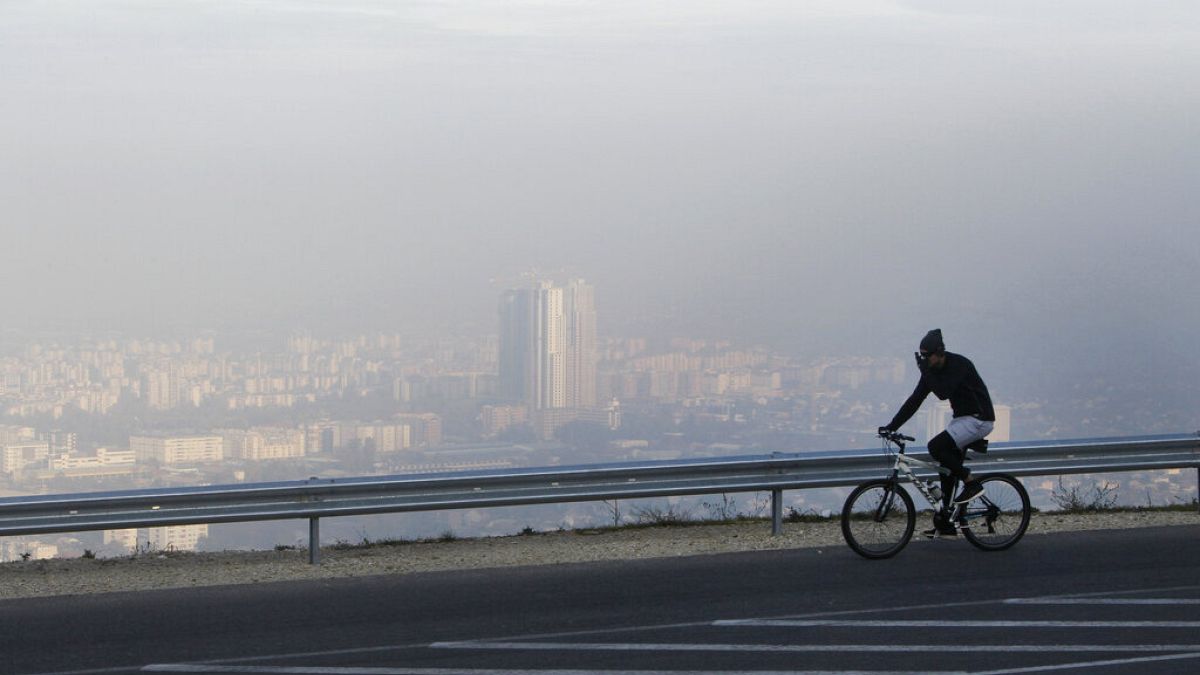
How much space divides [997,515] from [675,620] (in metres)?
3.92

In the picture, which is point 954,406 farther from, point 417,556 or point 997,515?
point 417,556

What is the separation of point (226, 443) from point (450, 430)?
6.07 meters

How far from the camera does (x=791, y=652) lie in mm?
8094

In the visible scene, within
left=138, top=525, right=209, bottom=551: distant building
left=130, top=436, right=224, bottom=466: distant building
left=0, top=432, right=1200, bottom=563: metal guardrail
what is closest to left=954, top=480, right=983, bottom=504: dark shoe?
left=0, top=432, right=1200, bottom=563: metal guardrail

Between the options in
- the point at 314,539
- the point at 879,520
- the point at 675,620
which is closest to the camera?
the point at 675,620

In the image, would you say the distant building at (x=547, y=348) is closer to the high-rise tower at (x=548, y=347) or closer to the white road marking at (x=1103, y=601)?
the high-rise tower at (x=548, y=347)

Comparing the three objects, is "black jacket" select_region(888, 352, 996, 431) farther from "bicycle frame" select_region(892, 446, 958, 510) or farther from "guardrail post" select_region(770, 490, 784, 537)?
"guardrail post" select_region(770, 490, 784, 537)

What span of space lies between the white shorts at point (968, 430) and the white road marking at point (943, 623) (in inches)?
122

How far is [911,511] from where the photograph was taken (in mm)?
11414

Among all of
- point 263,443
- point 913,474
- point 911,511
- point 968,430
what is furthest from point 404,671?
point 263,443

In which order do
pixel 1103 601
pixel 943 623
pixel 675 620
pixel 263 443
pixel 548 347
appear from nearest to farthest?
pixel 943 623 → pixel 675 620 → pixel 1103 601 → pixel 263 443 → pixel 548 347

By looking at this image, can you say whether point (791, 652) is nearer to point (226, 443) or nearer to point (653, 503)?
point (653, 503)

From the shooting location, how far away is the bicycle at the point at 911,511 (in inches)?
445

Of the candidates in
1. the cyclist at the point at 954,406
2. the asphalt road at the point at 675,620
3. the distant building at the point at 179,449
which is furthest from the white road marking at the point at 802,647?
the distant building at the point at 179,449
